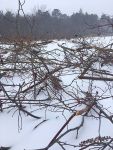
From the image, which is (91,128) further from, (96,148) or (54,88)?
(54,88)

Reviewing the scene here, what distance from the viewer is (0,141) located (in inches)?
75.2

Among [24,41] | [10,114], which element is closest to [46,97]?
[10,114]

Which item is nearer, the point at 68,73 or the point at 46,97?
the point at 46,97

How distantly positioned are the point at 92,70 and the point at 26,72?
0.55m

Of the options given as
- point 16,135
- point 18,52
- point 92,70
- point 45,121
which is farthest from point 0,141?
point 18,52

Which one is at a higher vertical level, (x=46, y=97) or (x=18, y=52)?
(x=18, y=52)

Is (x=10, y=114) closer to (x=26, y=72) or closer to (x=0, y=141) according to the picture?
(x=0, y=141)

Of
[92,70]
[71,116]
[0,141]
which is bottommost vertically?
[0,141]

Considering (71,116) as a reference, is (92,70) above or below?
above

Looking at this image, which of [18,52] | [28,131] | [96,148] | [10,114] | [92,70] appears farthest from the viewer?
[18,52]

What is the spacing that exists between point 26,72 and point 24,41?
490mm

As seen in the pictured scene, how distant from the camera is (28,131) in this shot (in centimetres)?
196

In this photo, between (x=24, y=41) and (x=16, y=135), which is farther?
(x=24, y=41)

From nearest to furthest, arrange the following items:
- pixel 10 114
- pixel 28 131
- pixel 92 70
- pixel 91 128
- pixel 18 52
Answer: pixel 91 128 < pixel 28 131 < pixel 10 114 < pixel 92 70 < pixel 18 52
